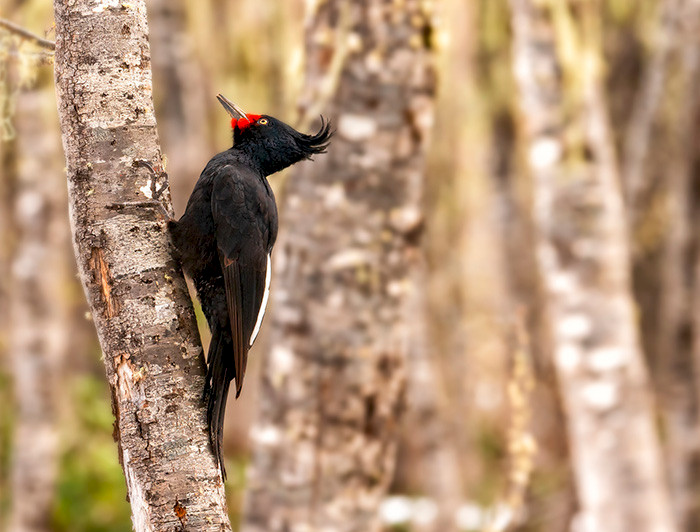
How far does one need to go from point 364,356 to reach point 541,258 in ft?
6.39

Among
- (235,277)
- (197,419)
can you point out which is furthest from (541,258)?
(197,419)

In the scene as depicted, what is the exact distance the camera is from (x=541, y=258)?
15.8ft

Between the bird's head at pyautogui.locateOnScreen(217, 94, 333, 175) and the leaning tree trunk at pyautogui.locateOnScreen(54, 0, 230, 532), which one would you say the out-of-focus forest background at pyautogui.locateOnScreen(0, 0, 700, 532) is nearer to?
the bird's head at pyautogui.locateOnScreen(217, 94, 333, 175)

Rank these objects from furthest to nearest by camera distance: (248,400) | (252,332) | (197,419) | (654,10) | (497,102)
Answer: (248,400), (497,102), (654,10), (252,332), (197,419)

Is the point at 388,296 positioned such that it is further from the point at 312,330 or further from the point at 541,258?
the point at 541,258

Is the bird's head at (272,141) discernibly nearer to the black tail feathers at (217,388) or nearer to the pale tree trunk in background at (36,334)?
the black tail feathers at (217,388)

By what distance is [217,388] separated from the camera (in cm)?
199

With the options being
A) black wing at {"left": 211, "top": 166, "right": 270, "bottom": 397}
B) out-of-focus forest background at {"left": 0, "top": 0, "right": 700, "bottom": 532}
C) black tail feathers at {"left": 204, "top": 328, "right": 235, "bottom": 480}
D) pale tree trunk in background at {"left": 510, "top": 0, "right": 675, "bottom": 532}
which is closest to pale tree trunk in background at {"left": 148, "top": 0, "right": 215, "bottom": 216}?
out-of-focus forest background at {"left": 0, "top": 0, "right": 700, "bottom": 532}

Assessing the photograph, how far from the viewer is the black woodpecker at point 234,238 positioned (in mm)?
2271

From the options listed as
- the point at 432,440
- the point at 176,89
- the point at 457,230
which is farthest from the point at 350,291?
the point at 457,230

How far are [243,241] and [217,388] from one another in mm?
572

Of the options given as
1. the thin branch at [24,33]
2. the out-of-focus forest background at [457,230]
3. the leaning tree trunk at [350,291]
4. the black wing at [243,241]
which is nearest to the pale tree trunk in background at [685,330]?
the out-of-focus forest background at [457,230]

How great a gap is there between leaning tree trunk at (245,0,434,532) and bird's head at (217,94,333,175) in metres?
0.63

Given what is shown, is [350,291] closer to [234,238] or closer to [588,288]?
[234,238]
